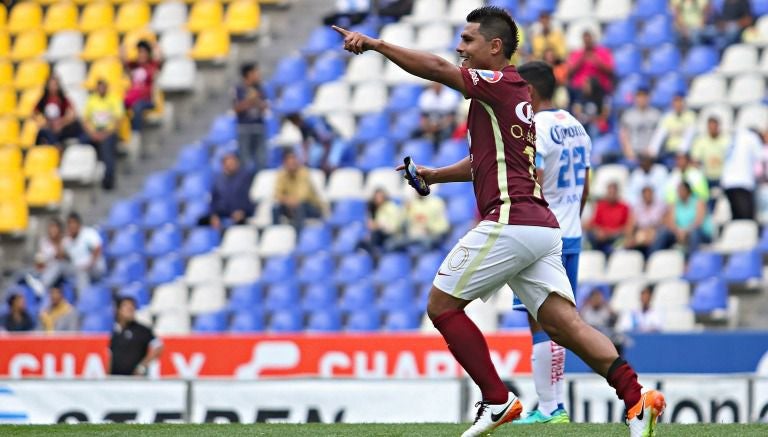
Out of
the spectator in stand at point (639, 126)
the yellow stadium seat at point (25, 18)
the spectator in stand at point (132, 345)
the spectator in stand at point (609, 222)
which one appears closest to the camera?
the spectator in stand at point (132, 345)

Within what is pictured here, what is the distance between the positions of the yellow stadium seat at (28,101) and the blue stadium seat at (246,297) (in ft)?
18.9

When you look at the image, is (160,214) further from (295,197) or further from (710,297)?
(710,297)

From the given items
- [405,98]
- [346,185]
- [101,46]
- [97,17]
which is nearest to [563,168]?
[346,185]

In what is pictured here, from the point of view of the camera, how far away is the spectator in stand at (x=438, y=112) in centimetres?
1905

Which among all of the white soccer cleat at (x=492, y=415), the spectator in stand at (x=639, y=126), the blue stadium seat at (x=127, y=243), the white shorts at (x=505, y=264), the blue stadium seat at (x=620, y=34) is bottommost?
the white soccer cleat at (x=492, y=415)

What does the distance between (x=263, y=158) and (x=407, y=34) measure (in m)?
2.88

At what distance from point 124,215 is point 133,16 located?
4421 millimetres

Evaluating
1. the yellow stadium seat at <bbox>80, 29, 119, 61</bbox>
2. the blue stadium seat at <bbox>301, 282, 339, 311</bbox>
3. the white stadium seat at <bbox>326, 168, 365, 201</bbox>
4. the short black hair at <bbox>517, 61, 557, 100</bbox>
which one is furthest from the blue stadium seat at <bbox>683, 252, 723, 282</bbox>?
the yellow stadium seat at <bbox>80, 29, 119, 61</bbox>

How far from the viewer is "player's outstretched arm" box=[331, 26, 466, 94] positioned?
6820 millimetres

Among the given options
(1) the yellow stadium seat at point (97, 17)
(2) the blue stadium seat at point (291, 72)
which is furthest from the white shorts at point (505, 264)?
(1) the yellow stadium seat at point (97, 17)

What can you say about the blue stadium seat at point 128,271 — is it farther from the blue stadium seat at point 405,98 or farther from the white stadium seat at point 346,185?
the blue stadium seat at point 405,98

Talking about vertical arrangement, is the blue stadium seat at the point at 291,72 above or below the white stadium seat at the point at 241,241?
above

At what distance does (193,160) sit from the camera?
21.0 m

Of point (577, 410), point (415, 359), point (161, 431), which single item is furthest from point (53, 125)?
point (161, 431)
